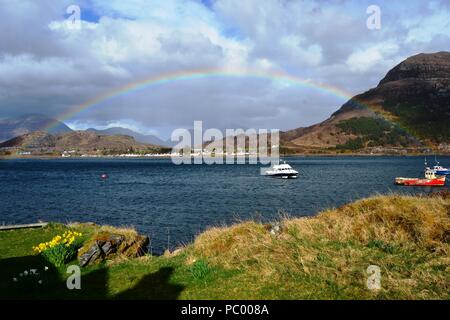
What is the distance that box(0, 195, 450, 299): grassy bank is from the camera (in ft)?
29.9

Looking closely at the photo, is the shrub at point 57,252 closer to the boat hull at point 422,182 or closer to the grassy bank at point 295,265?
the grassy bank at point 295,265

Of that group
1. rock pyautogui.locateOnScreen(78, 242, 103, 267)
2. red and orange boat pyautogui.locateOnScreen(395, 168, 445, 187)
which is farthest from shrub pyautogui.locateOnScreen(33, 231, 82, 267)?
red and orange boat pyautogui.locateOnScreen(395, 168, 445, 187)

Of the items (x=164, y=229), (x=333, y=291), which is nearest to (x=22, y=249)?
(x=333, y=291)

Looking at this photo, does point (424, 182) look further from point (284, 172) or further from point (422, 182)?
point (284, 172)

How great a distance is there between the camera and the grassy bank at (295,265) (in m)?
9.10

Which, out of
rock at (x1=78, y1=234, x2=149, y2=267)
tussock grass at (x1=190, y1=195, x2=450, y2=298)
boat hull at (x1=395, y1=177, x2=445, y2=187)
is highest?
tussock grass at (x1=190, y1=195, x2=450, y2=298)

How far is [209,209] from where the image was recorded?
156 ft

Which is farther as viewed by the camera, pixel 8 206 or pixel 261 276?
pixel 8 206

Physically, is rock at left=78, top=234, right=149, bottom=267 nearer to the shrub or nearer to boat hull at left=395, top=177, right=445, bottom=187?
the shrub

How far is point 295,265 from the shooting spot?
34.0 feet

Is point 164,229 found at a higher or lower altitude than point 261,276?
lower

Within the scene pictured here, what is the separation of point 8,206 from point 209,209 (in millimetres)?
28592
